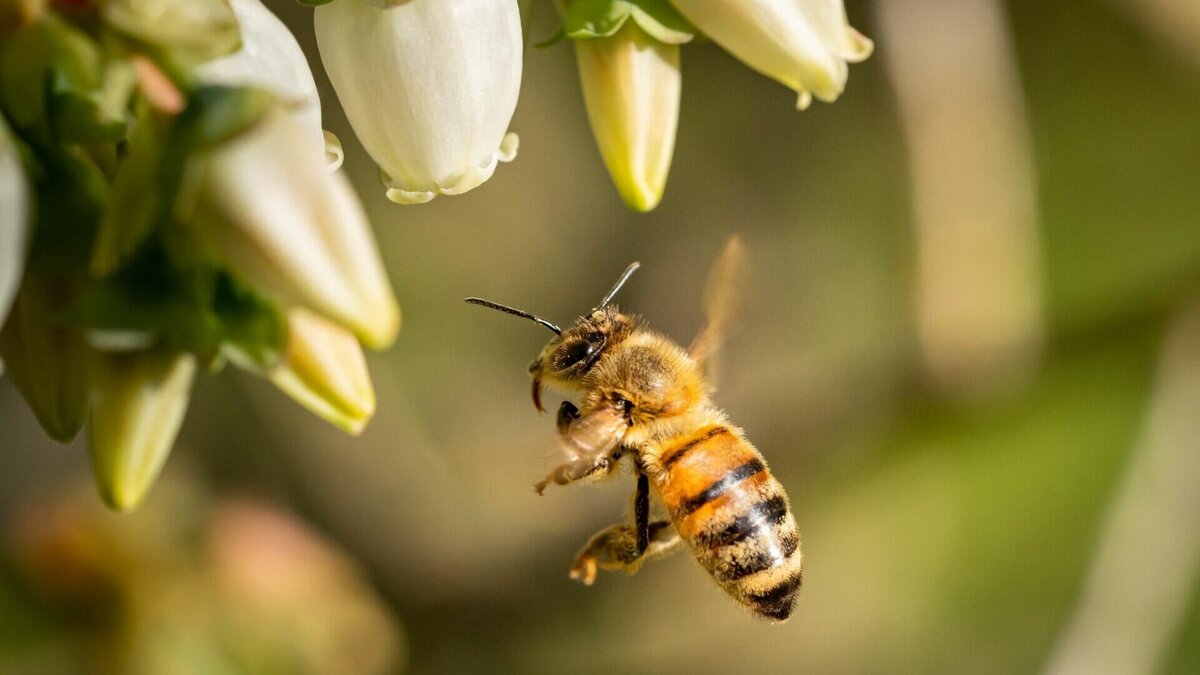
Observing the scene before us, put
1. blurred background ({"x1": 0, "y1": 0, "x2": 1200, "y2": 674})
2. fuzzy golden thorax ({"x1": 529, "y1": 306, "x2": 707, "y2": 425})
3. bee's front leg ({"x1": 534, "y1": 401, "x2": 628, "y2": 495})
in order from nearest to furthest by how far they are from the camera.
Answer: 1. bee's front leg ({"x1": 534, "y1": 401, "x2": 628, "y2": 495})
2. fuzzy golden thorax ({"x1": 529, "y1": 306, "x2": 707, "y2": 425})
3. blurred background ({"x1": 0, "y1": 0, "x2": 1200, "y2": 674})

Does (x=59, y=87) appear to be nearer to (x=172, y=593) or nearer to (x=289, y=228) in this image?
(x=289, y=228)

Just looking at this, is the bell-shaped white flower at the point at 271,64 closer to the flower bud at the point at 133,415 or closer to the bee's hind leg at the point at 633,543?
the flower bud at the point at 133,415

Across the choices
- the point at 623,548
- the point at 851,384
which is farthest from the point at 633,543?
the point at 851,384

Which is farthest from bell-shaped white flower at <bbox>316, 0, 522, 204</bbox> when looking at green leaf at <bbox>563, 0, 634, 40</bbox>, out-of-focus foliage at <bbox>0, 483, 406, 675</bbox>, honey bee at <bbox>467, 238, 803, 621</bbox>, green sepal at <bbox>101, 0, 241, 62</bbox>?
out-of-focus foliage at <bbox>0, 483, 406, 675</bbox>

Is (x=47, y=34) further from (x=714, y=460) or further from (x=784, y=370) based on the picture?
(x=784, y=370)

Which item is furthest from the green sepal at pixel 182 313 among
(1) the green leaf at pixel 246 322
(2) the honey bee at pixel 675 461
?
(2) the honey bee at pixel 675 461

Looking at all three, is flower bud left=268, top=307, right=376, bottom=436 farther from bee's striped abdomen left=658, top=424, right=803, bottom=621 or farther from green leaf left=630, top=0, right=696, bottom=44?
bee's striped abdomen left=658, top=424, right=803, bottom=621
